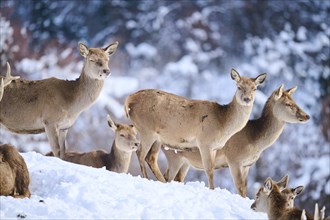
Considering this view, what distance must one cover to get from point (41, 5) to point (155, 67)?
757 cm

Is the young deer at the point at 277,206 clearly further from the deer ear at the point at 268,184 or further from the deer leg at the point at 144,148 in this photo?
the deer leg at the point at 144,148

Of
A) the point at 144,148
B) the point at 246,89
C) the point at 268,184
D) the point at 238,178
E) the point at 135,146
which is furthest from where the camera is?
the point at 135,146

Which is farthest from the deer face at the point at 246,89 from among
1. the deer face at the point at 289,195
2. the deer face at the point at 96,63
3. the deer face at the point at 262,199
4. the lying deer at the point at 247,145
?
the deer face at the point at 289,195

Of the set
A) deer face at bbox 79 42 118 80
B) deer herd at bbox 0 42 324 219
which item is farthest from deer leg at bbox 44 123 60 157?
deer face at bbox 79 42 118 80

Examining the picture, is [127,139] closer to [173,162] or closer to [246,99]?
[173,162]

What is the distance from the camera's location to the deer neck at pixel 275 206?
13.8 meters

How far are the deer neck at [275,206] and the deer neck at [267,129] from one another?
383cm

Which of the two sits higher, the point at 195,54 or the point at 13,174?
the point at 13,174

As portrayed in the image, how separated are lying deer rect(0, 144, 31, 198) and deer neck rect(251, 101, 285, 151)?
5.52m

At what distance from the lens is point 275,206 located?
13898 millimetres

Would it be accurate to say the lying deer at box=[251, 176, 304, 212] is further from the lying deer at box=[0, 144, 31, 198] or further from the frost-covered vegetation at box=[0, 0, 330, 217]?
the frost-covered vegetation at box=[0, 0, 330, 217]

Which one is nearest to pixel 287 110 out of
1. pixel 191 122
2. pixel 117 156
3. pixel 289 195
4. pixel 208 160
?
pixel 191 122

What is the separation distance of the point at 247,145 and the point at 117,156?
2.16 m

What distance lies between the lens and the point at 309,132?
135 ft
